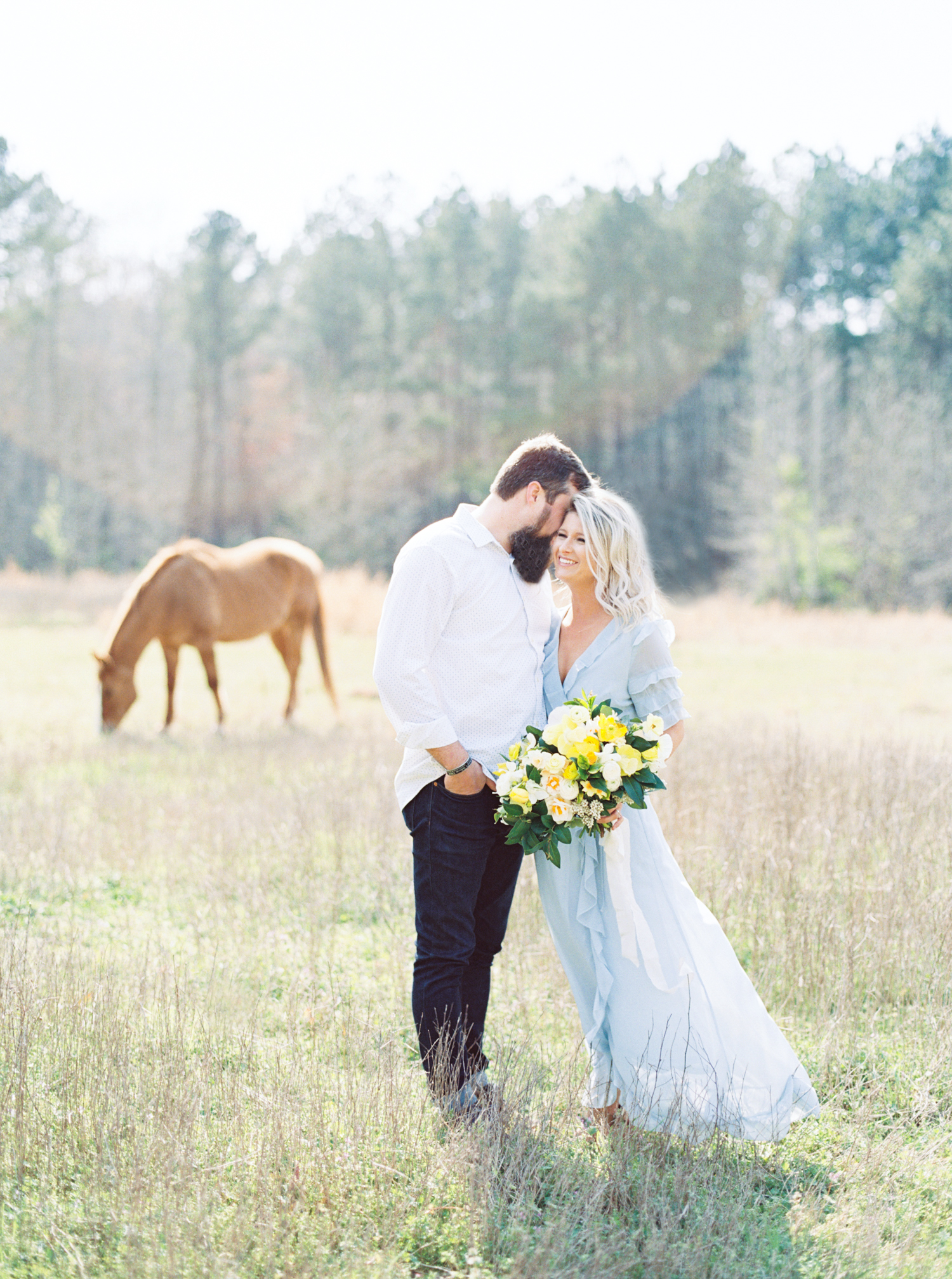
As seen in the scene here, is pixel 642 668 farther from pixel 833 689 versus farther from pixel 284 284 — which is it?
pixel 284 284

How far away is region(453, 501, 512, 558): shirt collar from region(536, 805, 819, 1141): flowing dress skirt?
966 mm

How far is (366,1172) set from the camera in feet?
9.04

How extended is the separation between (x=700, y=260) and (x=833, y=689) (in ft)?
86.2

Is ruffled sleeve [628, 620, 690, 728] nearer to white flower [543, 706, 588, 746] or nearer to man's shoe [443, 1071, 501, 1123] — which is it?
white flower [543, 706, 588, 746]

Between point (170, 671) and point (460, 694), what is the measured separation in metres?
8.00

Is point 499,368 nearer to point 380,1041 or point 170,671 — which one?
point 170,671

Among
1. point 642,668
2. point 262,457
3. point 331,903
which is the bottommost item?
point 331,903

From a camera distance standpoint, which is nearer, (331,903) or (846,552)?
(331,903)

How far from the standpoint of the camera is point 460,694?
3.23 m

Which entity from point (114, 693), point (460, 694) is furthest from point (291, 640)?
point (460, 694)

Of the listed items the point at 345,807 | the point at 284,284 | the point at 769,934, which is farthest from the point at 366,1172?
the point at 284,284

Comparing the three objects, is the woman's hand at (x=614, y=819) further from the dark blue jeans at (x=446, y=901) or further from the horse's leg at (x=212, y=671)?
the horse's leg at (x=212, y=671)

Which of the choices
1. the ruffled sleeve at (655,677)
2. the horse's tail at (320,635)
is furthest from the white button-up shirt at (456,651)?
the horse's tail at (320,635)

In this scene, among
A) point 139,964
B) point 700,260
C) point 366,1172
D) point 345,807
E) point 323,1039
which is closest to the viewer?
point 366,1172
